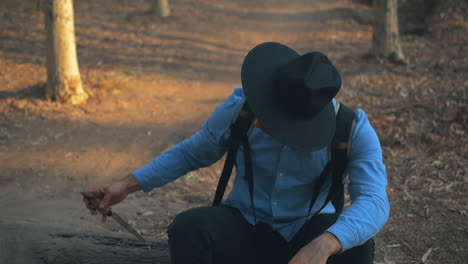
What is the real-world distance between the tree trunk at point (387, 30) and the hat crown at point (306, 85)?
23.6 ft

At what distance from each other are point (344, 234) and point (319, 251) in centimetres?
14

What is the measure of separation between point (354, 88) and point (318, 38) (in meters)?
3.46

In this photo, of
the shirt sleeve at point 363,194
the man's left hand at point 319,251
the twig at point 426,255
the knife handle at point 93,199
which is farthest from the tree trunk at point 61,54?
the man's left hand at point 319,251

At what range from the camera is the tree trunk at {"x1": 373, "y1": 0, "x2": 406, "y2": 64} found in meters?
8.95

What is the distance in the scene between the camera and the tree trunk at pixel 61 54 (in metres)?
6.75

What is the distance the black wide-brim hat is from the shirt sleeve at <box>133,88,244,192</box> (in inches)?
11.7

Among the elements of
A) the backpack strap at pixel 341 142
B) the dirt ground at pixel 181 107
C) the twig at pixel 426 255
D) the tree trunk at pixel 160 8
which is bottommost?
the twig at pixel 426 255

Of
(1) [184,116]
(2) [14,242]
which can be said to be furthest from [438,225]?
(1) [184,116]

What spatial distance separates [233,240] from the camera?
8.37ft

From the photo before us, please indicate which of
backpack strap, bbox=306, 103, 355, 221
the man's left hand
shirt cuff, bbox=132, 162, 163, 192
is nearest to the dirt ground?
shirt cuff, bbox=132, 162, 163, 192

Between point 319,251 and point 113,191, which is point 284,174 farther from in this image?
point 113,191

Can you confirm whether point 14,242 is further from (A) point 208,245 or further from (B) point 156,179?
(A) point 208,245

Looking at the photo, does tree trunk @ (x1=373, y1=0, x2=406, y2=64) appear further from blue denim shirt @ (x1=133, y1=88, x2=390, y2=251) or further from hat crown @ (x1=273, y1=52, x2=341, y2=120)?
hat crown @ (x1=273, y1=52, x2=341, y2=120)

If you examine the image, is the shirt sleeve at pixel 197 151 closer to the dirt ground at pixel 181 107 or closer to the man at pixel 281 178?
the man at pixel 281 178
